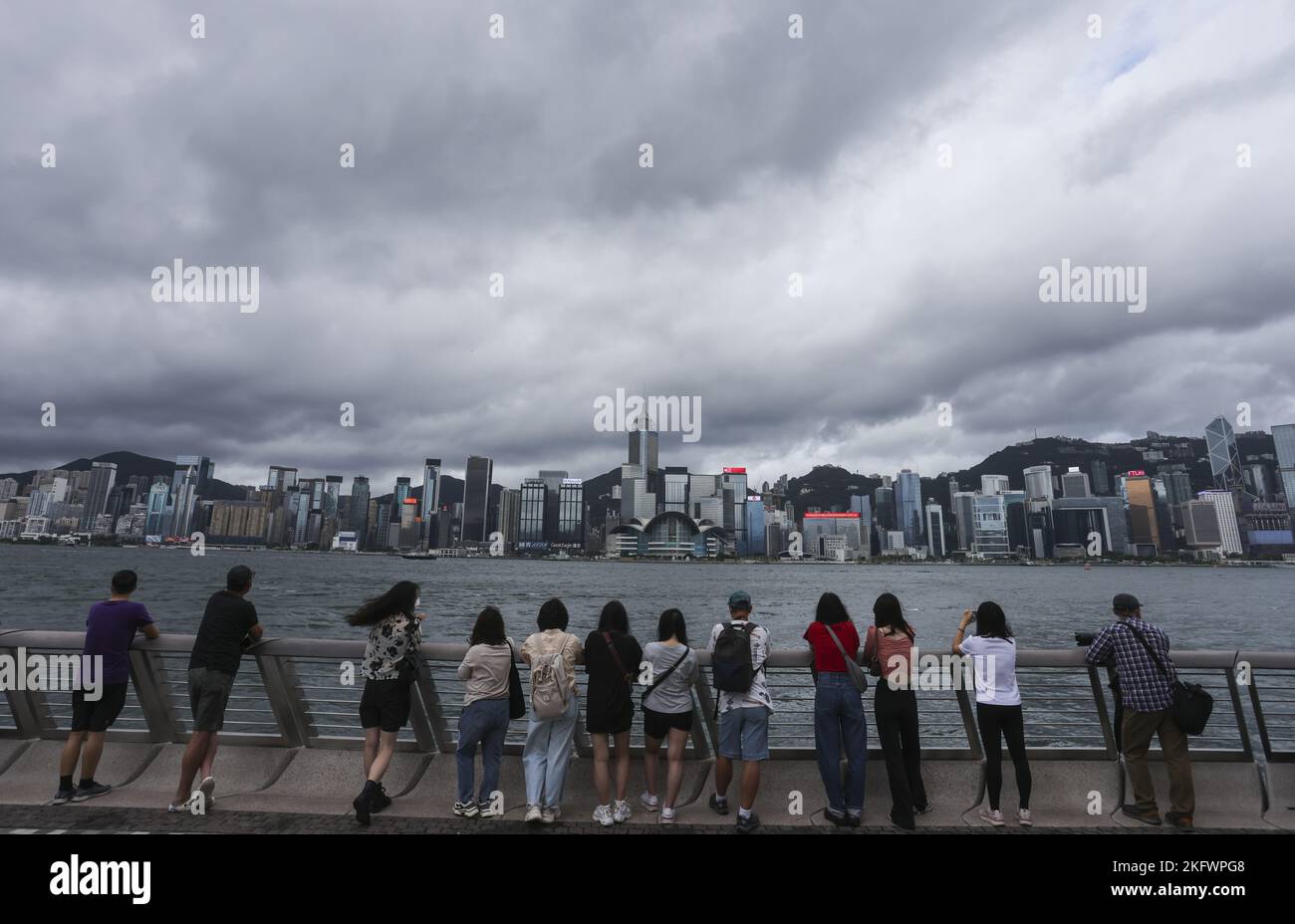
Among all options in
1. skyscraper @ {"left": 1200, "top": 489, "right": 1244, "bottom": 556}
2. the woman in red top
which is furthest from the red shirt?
skyscraper @ {"left": 1200, "top": 489, "right": 1244, "bottom": 556}

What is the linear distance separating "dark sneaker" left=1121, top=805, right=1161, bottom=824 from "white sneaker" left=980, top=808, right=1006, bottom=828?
4.11ft

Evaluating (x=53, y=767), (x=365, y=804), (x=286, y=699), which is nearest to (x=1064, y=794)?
(x=365, y=804)

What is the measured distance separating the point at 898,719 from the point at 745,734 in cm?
151

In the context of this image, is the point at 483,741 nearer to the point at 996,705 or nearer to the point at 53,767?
the point at 53,767

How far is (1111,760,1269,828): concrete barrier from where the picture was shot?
6129mm

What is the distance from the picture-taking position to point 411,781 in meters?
6.61

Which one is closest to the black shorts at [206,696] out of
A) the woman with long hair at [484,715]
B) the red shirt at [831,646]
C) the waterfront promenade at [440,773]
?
the waterfront promenade at [440,773]

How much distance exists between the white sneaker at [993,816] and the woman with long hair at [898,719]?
478mm

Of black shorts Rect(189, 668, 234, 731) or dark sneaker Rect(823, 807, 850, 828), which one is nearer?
dark sneaker Rect(823, 807, 850, 828)

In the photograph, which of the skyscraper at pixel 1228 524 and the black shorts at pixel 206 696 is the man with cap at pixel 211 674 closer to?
the black shorts at pixel 206 696

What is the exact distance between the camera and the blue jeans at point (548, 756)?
6055 millimetres

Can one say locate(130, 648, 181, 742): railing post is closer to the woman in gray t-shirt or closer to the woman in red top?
the woman in gray t-shirt
